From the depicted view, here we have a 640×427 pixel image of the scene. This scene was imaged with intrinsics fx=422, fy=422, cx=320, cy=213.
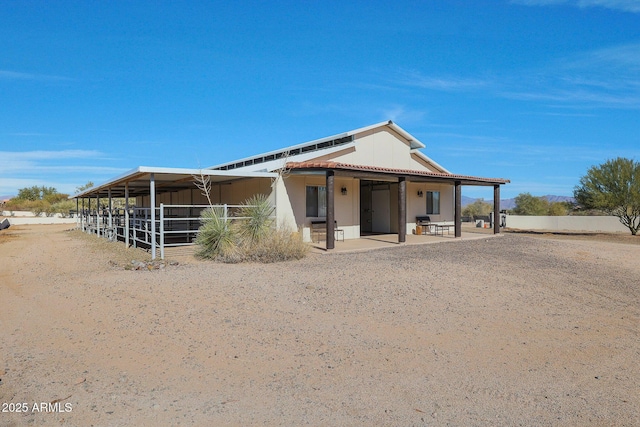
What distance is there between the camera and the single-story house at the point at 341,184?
45.0ft

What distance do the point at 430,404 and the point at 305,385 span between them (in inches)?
45.5

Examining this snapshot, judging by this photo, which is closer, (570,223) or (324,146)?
(324,146)

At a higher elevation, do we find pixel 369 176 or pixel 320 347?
pixel 369 176

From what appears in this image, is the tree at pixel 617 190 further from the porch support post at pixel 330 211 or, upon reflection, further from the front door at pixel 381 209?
the porch support post at pixel 330 211

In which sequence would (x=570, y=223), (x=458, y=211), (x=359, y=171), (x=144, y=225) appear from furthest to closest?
1. (x=570, y=223)
2. (x=458, y=211)
3. (x=144, y=225)
4. (x=359, y=171)

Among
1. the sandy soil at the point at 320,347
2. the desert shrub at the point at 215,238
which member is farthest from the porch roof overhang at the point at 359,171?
the sandy soil at the point at 320,347

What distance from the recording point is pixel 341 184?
16.6 m

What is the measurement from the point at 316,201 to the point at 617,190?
1939cm

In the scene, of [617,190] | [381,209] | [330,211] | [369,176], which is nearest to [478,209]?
[617,190]

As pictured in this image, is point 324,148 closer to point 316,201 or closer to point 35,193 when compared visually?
point 316,201

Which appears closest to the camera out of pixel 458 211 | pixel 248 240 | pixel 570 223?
pixel 248 240

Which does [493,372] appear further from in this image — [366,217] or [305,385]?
[366,217]

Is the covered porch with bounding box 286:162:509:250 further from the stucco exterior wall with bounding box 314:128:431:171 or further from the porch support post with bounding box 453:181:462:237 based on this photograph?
the stucco exterior wall with bounding box 314:128:431:171

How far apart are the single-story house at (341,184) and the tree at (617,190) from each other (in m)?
9.89
